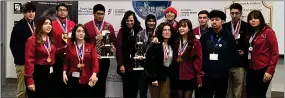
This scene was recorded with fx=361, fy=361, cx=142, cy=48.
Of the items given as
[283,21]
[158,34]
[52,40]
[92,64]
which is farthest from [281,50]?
[52,40]

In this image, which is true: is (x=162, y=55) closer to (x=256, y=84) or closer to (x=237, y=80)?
(x=237, y=80)

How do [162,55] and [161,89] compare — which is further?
[161,89]

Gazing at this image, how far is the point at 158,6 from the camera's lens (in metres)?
5.11

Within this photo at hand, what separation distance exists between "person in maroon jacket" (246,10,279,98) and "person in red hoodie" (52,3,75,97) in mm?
2291

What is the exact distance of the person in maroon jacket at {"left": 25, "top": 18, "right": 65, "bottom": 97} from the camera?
406 cm

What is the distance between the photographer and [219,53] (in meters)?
4.22

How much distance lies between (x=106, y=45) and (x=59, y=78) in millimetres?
725

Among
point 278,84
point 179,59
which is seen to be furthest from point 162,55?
point 278,84

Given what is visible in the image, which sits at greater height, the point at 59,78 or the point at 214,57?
the point at 214,57

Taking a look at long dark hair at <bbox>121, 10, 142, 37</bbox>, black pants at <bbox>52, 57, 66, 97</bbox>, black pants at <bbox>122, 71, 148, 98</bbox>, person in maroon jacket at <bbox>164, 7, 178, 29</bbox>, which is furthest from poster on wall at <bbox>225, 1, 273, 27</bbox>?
black pants at <bbox>52, 57, 66, 97</bbox>

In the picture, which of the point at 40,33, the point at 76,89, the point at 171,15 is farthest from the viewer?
the point at 171,15

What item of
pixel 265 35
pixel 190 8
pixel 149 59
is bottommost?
pixel 149 59

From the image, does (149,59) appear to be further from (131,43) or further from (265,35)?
(265,35)

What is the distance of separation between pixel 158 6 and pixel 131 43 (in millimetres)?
785
